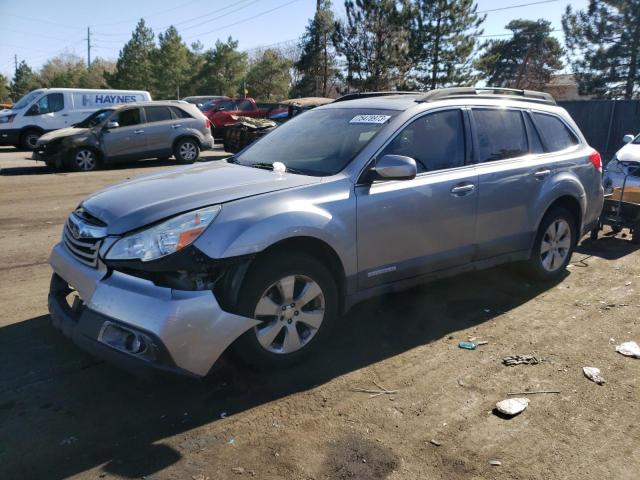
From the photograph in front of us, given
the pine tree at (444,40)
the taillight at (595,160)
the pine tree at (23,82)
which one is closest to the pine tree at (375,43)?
the pine tree at (444,40)

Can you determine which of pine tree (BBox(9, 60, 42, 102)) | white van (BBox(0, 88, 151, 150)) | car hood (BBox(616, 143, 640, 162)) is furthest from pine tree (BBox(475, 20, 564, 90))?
pine tree (BBox(9, 60, 42, 102))

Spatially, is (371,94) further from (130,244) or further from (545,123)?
(130,244)

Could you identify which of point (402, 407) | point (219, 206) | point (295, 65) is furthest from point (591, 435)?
point (295, 65)

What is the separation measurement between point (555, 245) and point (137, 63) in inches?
2192

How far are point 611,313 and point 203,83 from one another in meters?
54.4

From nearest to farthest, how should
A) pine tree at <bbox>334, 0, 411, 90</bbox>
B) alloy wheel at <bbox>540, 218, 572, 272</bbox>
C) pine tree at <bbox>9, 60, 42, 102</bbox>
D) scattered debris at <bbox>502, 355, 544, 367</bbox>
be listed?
scattered debris at <bbox>502, 355, 544, 367</bbox>
alloy wheel at <bbox>540, 218, 572, 272</bbox>
pine tree at <bbox>334, 0, 411, 90</bbox>
pine tree at <bbox>9, 60, 42, 102</bbox>

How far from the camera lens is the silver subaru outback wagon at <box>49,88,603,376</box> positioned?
122 inches

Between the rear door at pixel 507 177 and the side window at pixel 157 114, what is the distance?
12045mm

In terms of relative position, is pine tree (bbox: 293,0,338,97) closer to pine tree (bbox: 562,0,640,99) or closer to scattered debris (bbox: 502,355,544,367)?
pine tree (bbox: 562,0,640,99)

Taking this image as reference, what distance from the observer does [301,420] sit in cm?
315

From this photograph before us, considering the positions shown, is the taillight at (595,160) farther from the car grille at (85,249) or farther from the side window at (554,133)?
the car grille at (85,249)

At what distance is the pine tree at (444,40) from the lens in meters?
32.5

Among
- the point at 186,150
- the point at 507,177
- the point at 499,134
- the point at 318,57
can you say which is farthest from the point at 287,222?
the point at 318,57

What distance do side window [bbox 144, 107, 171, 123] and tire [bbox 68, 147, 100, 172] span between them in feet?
5.87
